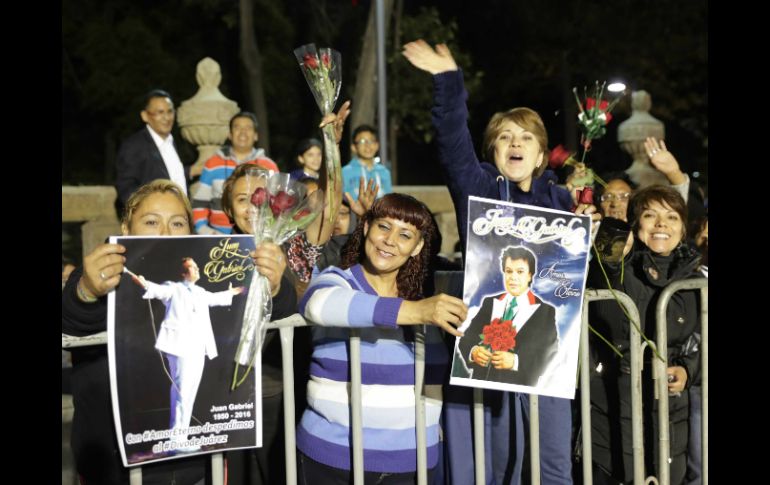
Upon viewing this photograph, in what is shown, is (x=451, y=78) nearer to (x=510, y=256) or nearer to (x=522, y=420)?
(x=510, y=256)

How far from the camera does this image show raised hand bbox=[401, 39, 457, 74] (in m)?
3.34

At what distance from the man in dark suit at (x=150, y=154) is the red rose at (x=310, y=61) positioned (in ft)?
9.48

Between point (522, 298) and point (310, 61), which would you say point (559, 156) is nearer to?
point (522, 298)

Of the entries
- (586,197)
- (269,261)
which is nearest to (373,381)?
(269,261)

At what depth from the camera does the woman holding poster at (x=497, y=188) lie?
10.8ft

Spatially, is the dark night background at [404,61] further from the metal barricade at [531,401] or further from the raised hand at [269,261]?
the raised hand at [269,261]

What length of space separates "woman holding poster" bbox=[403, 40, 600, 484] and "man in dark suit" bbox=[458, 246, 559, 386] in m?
0.26

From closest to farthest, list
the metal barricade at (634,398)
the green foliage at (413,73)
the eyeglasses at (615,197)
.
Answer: the metal barricade at (634,398), the eyeglasses at (615,197), the green foliage at (413,73)

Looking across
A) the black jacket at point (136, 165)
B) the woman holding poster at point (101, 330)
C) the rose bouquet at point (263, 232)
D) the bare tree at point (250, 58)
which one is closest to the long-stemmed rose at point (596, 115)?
the rose bouquet at point (263, 232)

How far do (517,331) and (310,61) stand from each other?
1657 mm

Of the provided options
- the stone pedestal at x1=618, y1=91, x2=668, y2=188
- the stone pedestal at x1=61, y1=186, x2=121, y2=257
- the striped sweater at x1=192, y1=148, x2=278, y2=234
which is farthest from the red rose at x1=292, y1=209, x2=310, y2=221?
the stone pedestal at x1=618, y1=91, x2=668, y2=188

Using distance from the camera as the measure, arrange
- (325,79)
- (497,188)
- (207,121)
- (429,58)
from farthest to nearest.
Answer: (207,121), (325,79), (497,188), (429,58)

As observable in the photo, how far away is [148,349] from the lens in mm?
2779

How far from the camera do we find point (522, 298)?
3.12 meters
